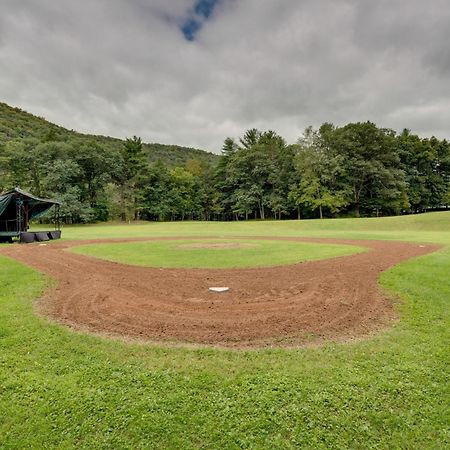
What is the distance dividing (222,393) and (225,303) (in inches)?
115

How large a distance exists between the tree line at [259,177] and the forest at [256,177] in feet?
0.54

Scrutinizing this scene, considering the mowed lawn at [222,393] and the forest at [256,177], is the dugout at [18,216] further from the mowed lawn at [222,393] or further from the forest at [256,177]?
the forest at [256,177]

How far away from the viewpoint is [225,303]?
6621 millimetres

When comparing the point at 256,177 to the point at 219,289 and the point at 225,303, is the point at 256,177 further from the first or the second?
the point at 225,303

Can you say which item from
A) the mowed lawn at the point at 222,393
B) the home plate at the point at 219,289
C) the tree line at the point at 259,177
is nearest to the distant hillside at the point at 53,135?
the tree line at the point at 259,177

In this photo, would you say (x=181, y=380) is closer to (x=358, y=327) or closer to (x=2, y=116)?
(x=358, y=327)

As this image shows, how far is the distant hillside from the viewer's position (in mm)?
59031

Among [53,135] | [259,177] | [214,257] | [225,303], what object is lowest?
[225,303]

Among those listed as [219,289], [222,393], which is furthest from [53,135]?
[222,393]

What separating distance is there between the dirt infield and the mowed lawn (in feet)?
1.46

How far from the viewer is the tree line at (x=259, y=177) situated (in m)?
46.6

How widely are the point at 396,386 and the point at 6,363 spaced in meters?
5.36

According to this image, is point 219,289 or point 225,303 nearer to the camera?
point 225,303

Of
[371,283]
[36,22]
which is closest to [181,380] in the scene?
[371,283]
